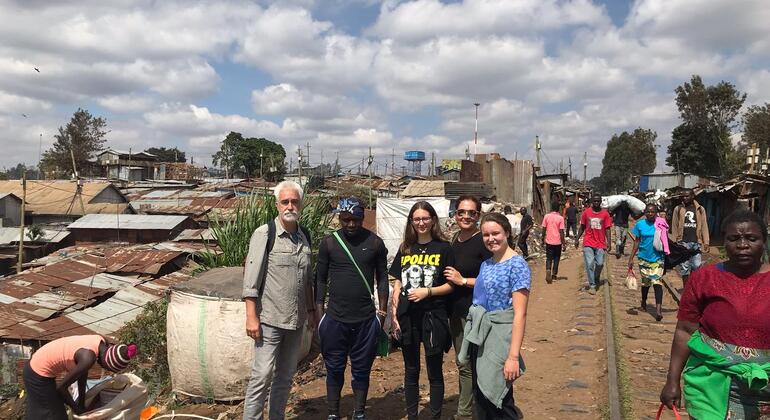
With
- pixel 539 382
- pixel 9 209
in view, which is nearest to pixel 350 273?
pixel 539 382

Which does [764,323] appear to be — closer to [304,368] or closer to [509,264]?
[509,264]

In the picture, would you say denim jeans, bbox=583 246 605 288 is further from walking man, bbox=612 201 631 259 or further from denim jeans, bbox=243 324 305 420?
denim jeans, bbox=243 324 305 420

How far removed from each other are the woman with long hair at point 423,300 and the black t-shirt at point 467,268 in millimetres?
80

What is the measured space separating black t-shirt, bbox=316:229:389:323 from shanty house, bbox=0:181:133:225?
2764cm

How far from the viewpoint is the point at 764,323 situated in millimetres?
2365

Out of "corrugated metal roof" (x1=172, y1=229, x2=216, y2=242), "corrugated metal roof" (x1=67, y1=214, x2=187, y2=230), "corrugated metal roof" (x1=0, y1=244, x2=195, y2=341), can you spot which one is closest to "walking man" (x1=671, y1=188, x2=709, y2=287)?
"corrugated metal roof" (x1=0, y1=244, x2=195, y2=341)

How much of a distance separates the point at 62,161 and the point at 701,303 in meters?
64.1

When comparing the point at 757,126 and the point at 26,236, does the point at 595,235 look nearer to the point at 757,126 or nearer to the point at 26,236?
the point at 26,236

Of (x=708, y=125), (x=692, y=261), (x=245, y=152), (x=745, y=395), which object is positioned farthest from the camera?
(x=245, y=152)

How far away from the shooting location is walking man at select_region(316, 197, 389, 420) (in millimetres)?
4008

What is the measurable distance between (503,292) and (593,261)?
281 inches

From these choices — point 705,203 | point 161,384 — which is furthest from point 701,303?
point 705,203

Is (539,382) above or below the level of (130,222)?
below

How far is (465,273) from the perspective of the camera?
13.0ft
